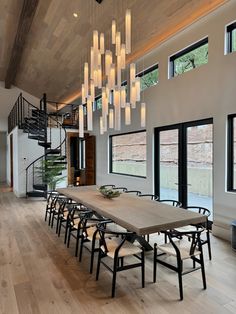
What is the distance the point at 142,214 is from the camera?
289cm

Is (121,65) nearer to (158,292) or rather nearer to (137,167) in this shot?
(158,292)

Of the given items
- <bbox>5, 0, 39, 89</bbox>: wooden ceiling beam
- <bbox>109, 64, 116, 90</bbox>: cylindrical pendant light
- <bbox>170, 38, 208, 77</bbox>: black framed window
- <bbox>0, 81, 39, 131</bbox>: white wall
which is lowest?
<bbox>109, 64, 116, 90</bbox>: cylindrical pendant light

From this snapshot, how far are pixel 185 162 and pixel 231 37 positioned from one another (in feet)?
8.00

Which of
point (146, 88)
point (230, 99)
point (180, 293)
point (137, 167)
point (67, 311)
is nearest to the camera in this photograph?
point (67, 311)

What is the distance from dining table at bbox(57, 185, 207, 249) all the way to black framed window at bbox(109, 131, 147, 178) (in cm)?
283

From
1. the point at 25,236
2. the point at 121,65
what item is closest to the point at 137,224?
the point at 121,65

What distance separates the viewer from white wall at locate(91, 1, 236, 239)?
13.2 ft

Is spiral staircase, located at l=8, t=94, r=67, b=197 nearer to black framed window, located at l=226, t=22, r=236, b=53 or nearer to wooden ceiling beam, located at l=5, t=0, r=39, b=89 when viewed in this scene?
wooden ceiling beam, located at l=5, t=0, r=39, b=89

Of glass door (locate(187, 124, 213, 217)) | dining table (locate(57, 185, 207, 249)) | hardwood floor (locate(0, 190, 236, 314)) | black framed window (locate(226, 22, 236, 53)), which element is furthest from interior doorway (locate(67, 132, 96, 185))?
black framed window (locate(226, 22, 236, 53))

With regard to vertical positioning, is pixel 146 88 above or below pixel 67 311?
above

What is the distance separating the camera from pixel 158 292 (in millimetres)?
2541

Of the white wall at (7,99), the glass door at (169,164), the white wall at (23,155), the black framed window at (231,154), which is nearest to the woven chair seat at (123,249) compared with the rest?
the black framed window at (231,154)

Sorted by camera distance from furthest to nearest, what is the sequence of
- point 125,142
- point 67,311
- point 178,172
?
point 125,142, point 178,172, point 67,311

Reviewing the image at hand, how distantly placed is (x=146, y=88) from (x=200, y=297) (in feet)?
16.1
